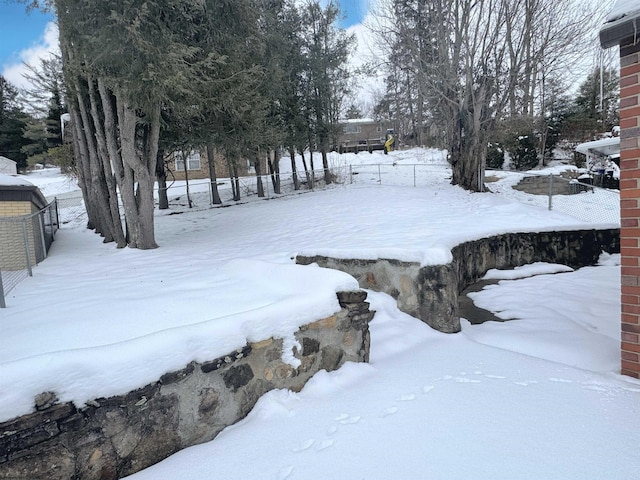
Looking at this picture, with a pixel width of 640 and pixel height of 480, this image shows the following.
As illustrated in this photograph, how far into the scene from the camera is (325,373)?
3.04m

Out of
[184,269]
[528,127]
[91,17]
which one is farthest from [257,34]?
[528,127]

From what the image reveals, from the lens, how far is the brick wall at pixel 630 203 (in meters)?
2.97

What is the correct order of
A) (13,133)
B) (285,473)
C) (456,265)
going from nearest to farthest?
(285,473) < (456,265) < (13,133)

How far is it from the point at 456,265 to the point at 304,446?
3.88m

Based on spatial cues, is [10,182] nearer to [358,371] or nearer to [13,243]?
[13,243]

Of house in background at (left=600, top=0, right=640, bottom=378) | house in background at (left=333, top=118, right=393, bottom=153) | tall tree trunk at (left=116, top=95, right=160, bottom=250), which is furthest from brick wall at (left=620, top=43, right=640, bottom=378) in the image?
house in background at (left=333, top=118, right=393, bottom=153)

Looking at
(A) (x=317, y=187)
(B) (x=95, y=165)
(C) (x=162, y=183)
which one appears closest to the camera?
(B) (x=95, y=165)

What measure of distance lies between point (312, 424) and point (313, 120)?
16.4 metres

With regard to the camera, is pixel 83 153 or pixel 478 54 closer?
pixel 83 153

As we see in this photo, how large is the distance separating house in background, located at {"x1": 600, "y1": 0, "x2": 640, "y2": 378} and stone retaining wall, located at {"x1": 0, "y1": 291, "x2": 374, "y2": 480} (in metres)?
2.22

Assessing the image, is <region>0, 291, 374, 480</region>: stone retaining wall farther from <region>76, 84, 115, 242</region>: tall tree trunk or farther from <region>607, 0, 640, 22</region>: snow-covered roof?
<region>76, 84, 115, 242</region>: tall tree trunk

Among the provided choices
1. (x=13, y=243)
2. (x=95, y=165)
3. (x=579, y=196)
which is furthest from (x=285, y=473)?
(x=579, y=196)

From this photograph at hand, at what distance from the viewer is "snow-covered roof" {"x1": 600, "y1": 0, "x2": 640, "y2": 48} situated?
8.99 feet

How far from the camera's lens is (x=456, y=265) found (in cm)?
554
